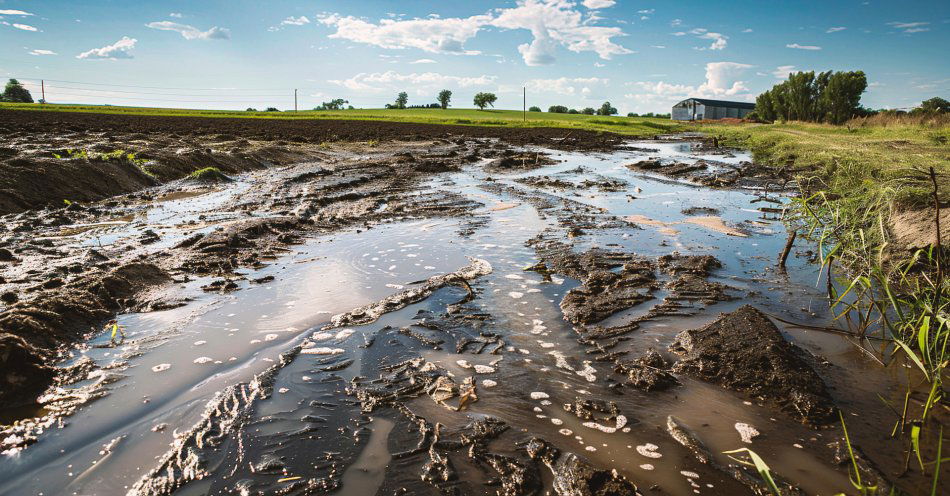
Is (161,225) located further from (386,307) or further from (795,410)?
(795,410)

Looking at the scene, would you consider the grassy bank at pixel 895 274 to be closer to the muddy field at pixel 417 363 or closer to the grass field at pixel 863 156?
the grass field at pixel 863 156

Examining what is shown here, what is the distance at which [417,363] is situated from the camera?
12.2ft

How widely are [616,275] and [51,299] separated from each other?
571 centimetres

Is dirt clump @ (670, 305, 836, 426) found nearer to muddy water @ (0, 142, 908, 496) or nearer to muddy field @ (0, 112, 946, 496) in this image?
muddy field @ (0, 112, 946, 496)

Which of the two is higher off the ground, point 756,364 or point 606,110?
point 606,110

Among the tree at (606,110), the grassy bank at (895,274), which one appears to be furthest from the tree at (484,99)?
the grassy bank at (895,274)

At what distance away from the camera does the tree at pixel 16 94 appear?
74.2m

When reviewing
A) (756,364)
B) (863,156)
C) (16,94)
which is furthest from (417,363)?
(16,94)

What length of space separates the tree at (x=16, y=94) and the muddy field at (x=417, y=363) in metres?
96.0

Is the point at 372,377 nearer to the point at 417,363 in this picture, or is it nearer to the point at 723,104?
the point at 417,363

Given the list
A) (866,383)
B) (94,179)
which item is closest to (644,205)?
(866,383)

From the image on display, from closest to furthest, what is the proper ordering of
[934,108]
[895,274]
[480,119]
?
[895,274] → [934,108] → [480,119]

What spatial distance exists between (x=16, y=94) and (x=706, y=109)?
118470mm

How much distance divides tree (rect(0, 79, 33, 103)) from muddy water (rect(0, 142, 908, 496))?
98732 millimetres
